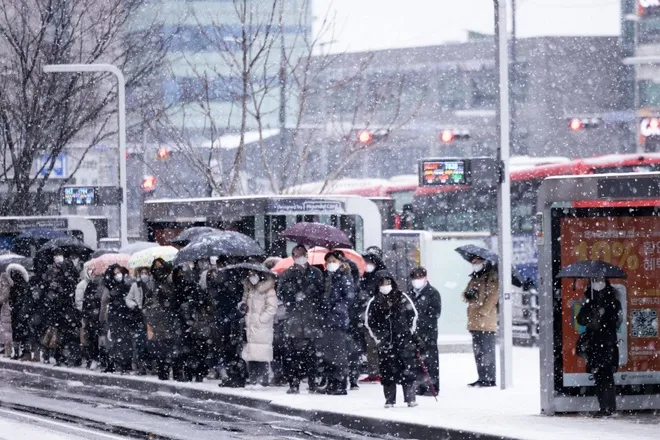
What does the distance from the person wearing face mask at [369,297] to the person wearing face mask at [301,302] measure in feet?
2.46

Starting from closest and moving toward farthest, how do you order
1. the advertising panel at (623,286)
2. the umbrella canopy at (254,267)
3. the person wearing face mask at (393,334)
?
Result: the advertising panel at (623,286)
the person wearing face mask at (393,334)
the umbrella canopy at (254,267)

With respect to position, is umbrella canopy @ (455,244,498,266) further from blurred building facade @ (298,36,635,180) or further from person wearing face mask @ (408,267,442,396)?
blurred building facade @ (298,36,635,180)

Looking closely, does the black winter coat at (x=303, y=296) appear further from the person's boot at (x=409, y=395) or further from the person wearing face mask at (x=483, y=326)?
the person wearing face mask at (x=483, y=326)

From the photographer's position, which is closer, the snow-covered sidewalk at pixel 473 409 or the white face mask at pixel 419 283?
the snow-covered sidewalk at pixel 473 409

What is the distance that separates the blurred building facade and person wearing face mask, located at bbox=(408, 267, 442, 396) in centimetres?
4869

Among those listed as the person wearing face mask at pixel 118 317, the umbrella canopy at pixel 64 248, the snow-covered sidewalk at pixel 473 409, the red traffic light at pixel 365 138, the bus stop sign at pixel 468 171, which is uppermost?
the red traffic light at pixel 365 138

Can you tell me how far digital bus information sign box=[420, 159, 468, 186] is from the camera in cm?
1969

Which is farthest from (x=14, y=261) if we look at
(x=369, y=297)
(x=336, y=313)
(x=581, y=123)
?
(x=581, y=123)

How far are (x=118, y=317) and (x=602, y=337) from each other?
9.67m

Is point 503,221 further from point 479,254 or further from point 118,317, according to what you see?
point 118,317

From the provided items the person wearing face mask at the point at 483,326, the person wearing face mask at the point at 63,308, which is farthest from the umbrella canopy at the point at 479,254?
the person wearing face mask at the point at 63,308

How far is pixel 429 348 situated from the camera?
1869 cm

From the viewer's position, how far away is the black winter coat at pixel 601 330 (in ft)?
51.0

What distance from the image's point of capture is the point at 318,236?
64.7 feet
